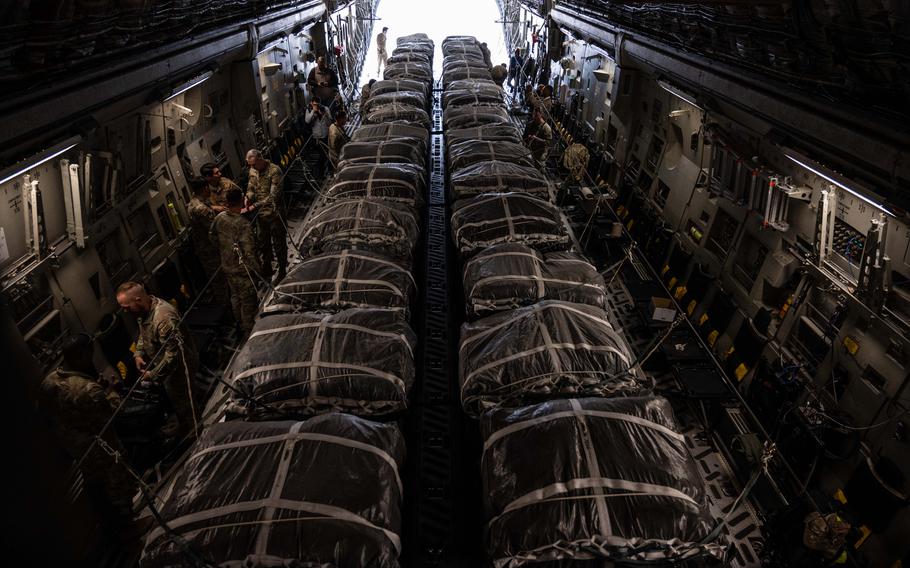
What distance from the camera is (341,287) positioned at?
4930 mm

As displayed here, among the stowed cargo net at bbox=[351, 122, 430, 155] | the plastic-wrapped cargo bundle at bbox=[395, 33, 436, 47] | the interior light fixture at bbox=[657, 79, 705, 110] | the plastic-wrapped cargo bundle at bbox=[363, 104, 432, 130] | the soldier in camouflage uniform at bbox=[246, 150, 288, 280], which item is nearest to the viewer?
the interior light fixture at bbox=[657, 79, 705, 110]

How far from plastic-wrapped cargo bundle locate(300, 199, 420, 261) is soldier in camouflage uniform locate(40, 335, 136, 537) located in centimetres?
252

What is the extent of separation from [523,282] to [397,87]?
8926mm

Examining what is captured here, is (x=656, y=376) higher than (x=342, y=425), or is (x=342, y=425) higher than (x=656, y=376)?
(x=342, y=425)

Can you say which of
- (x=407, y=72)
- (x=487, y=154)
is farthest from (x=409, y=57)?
(x=487, y=154)

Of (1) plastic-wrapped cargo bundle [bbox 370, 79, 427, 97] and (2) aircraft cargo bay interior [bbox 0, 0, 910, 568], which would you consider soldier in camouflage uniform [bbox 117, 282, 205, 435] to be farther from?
(1) plastic-wrapped cargo bundle [bbox 370, 79, 427, 97]

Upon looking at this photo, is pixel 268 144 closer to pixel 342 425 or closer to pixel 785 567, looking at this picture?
pixel 342 425

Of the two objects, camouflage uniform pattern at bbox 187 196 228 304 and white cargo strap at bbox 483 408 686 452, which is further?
camouflage uniform pattern at bbox 187 196 228 304

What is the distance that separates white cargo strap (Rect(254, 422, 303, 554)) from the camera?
2721mm

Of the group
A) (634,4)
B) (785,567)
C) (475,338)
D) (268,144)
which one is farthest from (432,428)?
(634,4)

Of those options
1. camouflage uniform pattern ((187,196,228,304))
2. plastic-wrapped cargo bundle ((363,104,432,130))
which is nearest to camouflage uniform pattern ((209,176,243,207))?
camouflage uniform pattern ((187,196,228,304))

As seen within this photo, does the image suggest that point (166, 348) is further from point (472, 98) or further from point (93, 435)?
point (472, 98)

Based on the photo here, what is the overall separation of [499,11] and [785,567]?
113 feet

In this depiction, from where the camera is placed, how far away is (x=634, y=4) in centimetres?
1064
